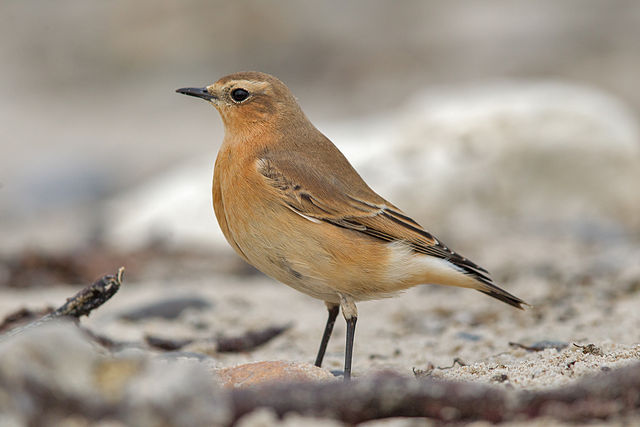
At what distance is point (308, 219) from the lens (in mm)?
5016

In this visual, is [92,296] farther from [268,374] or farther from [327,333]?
[327,333]

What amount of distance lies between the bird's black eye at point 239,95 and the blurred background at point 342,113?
379 cm

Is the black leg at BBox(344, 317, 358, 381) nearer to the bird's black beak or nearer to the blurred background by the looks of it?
the bird's black beak

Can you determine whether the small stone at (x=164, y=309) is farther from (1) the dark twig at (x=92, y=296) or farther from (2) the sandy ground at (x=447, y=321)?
(1) the dark twig at (x=92, y=296)

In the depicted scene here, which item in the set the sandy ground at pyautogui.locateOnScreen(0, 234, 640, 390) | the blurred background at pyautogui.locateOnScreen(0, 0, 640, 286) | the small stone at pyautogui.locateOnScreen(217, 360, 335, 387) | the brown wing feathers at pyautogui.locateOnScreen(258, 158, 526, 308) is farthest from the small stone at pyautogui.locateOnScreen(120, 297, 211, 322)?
the small stone at pyautogui.locateOnScreen(217, 360, 335, 387)

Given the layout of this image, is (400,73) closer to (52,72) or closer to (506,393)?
(52,72)

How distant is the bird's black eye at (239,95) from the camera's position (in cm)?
567

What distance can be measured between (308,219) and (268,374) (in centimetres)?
128

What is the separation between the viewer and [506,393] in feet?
10.4

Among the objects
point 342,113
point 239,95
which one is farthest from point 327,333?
point 342,113

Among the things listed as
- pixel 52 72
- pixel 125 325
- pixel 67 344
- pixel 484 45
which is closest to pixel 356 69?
pixel 484 45

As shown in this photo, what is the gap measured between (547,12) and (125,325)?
22.9 metres

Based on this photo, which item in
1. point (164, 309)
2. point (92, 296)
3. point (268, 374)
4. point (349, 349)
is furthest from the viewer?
point (164, 309)

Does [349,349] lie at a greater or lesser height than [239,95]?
lesser
